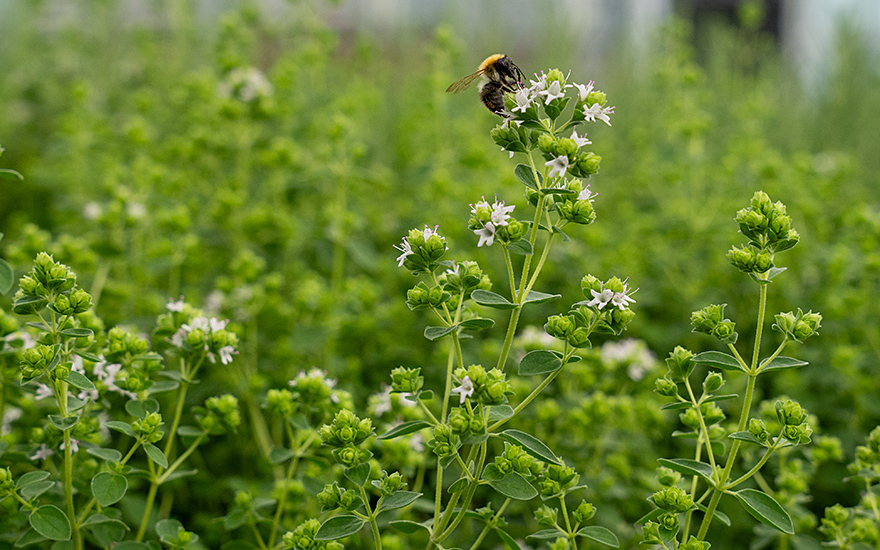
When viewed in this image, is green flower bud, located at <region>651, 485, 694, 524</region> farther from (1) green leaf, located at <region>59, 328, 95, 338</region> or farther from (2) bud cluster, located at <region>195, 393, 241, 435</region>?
(1) green leaf, located at <region>59, 328, 95, 338</region>

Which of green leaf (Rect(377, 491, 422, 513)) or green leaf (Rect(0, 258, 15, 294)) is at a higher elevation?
green leaf (Rect(377, 491, 422, 513))

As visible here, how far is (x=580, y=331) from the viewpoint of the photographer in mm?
1266

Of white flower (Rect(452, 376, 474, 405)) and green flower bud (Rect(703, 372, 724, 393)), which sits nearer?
white flower (Rect(452, 376, 474, 405))

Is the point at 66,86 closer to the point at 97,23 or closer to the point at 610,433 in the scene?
the point at 97,23

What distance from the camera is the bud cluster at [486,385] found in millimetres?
1183

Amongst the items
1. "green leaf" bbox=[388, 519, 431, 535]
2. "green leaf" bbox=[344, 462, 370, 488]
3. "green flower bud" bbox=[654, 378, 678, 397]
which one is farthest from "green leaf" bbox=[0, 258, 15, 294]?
"green flower bud" bbox=[654, 378, 678, 397]

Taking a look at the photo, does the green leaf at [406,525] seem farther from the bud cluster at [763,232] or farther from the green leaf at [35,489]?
the bud cluster at [763,232]

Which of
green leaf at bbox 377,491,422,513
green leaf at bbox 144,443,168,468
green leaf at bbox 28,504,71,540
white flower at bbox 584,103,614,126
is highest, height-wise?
white flower at bbox 584,103,614,126

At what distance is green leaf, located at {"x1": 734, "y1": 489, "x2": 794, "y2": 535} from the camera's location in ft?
4.10

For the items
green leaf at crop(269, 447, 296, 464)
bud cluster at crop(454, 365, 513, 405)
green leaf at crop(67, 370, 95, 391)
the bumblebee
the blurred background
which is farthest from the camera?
the blurred background

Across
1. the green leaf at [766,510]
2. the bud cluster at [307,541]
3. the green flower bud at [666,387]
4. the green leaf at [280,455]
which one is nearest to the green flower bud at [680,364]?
the green flower bud at [666,387]

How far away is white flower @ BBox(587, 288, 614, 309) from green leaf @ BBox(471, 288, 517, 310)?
0.14 meters

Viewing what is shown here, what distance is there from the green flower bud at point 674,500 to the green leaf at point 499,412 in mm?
318

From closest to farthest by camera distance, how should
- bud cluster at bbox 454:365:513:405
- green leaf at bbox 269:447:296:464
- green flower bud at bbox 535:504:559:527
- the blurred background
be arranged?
bud cluster at bbox 454:365:513:405 → green flower bud at bbox 535:504:559:527 → green leaf at bbox 269:447:296:464 → the blurred background
